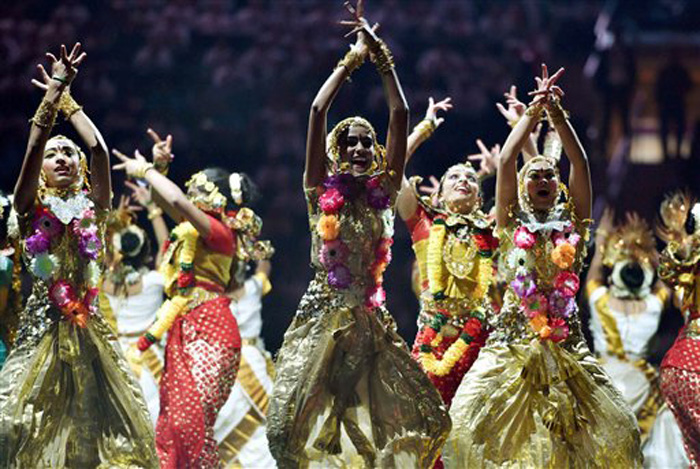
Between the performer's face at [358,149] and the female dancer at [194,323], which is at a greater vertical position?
the performer's face at [358,149]

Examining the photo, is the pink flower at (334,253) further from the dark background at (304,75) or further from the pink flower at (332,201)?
the dark background at (304,75)

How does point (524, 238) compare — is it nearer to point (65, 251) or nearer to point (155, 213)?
point (65, 251)

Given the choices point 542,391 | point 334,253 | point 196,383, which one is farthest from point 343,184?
point 196,383

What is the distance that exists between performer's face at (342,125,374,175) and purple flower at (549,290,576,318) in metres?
0.95

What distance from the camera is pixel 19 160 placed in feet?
31.4

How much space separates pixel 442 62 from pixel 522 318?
15.5ft

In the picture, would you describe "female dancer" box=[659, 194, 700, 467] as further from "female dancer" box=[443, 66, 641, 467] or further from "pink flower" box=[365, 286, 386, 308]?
"pink flower" box=[365, 286, 386, 308]

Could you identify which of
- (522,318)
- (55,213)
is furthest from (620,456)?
(55,213)

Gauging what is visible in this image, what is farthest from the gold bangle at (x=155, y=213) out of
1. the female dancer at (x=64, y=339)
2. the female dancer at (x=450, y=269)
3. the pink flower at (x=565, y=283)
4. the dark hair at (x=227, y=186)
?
the pink flower at (x=565, y=283)

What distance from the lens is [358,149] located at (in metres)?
5.42

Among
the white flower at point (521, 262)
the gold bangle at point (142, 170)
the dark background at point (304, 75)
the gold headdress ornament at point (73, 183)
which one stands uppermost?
the dark background at point (304, 75)

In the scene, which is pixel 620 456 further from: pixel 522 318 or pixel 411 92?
pixel 411 92

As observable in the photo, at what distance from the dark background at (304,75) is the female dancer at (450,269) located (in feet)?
10.6

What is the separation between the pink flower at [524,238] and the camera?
5.45 m
